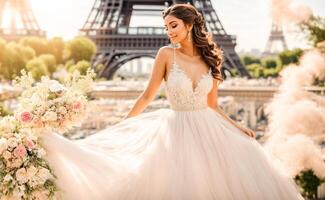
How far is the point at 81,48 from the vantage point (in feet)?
111

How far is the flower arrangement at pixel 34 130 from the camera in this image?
274 cm

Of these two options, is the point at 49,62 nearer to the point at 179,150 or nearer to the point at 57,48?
the point at 57,48

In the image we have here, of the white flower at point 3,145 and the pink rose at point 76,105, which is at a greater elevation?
the pink rose at point 76,105

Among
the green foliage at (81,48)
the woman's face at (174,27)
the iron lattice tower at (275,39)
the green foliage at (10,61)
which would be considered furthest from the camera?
the iron lattice tower at (275,39)

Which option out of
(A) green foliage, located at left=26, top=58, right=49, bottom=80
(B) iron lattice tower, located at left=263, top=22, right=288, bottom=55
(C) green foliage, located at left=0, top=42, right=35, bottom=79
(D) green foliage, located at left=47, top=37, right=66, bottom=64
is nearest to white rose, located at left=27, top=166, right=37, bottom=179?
(C) green foliage, located at left=0, top=42, right=35, bottom=79

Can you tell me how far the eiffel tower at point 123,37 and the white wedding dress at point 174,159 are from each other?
28.5 meters

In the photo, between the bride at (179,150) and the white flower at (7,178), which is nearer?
the white flower at (7,178)

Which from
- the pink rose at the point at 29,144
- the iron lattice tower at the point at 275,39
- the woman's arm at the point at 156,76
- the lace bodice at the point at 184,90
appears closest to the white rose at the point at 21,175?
the pink rose at the point at 29,144

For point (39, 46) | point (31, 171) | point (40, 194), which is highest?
point (39, 46)

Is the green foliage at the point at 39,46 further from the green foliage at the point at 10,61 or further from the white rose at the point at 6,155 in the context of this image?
the white rose at the point at 6,155

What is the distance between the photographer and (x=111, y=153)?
10.0 feet

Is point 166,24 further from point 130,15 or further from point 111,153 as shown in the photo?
point 130,15

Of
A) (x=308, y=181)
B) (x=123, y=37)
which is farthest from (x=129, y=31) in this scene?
(x=308, y=181)

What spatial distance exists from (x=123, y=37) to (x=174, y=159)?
1214 inches
